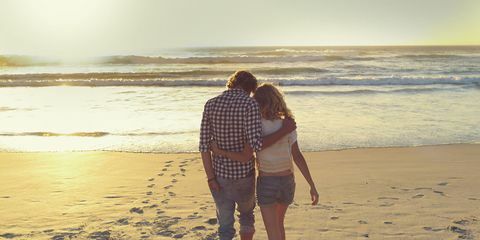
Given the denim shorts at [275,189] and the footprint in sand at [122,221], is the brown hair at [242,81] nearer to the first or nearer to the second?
the denim shorts at [275,189]

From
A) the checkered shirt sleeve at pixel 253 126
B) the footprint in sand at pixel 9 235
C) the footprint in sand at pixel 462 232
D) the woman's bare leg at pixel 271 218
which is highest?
the checkered shirt sleeve at pixel 253 126

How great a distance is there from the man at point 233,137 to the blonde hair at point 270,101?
8 centimetres

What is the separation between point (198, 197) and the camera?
618 centimetres

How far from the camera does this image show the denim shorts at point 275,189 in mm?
3680

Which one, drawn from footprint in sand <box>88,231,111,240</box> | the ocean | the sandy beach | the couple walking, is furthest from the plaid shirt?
the ocean

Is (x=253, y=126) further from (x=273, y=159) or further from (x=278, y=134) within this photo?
(x=273, y=159)

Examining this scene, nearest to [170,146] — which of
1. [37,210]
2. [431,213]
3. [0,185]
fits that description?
[0,185]

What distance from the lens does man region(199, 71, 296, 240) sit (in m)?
3.50

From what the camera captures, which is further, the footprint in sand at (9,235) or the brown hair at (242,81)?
the footprint in sand at (9,235)

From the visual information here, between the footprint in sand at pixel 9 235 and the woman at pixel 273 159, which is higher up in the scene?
the woman at pixel 273 159

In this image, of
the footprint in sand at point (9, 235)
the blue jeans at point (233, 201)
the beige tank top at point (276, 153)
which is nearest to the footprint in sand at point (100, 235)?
the footprint in sand at point (9, 235)

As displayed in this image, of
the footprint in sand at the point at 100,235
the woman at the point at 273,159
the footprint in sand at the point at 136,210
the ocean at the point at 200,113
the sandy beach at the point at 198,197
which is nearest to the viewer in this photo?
the woman at the point at 273,159

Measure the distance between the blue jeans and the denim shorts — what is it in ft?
0.27

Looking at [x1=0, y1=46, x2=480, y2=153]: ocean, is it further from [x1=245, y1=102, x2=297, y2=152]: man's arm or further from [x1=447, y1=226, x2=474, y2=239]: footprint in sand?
[x1=245, y1=102, x2=297, y2=152]: man's arm
